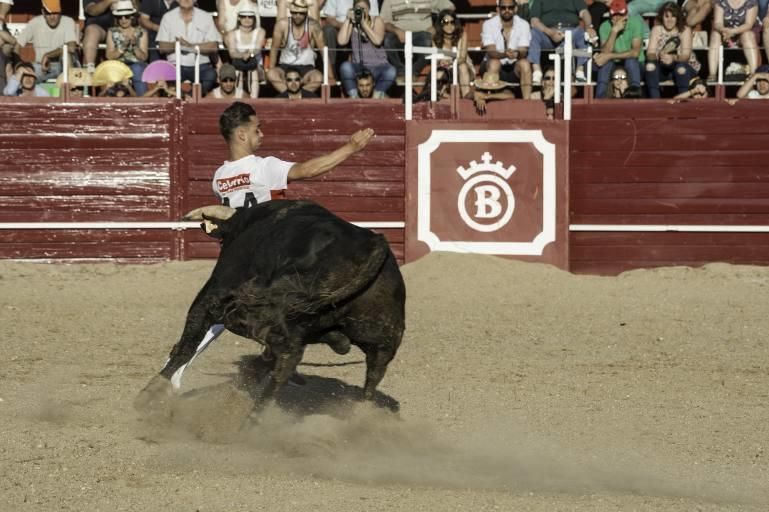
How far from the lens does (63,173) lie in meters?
14.3

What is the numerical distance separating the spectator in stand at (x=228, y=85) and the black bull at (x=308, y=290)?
7.84 m

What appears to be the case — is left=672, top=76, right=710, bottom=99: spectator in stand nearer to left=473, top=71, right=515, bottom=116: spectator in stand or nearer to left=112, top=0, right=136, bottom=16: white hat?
left=473, top=71, right=515, bottom=116: spectator in stand

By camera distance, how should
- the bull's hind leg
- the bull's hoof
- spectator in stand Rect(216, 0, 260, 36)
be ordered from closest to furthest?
the bull's hind leg < the bull's hoof < spectator in stand Rect(216, 0, 260, 36)

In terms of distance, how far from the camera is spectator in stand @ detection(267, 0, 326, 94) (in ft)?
45.6

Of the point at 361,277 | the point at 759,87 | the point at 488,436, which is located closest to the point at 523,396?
the point at 488,436

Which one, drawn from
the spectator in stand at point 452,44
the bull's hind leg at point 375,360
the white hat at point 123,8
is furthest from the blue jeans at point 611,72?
the bull's hind leg at point 375,360

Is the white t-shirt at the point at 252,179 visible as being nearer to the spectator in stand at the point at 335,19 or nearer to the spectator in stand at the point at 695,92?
the spectator in stand at the point at 335,19

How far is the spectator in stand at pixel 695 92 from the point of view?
13875 mm

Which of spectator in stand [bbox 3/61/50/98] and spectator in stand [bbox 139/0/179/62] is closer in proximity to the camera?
spectator in stand [bbox 3/61/50/98]

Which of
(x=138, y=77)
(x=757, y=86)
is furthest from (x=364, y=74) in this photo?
(x=757, y=86)

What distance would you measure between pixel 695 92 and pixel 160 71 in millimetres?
5548

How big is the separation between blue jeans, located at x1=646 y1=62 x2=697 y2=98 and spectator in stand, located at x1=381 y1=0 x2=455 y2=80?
2178 millimetres

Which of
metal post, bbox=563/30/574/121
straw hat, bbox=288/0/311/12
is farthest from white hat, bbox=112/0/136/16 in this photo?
metal post, bbox=563/30/574/121

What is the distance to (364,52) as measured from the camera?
14117mm
